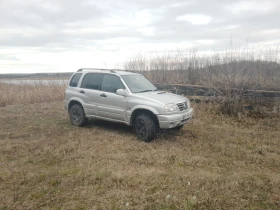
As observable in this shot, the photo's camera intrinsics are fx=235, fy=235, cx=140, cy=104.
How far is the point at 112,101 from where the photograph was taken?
6.51 meters

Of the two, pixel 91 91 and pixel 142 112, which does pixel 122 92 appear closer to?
pixel 142 112

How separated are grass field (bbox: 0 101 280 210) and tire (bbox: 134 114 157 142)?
0.22 meters

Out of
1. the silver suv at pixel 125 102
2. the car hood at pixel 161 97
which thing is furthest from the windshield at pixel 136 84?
the car hood at pixel 161 97

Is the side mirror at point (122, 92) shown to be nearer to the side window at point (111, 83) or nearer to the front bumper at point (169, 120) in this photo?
the side window at point (111, 83)

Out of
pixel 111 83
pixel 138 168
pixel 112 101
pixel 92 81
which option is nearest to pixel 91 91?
pixel 92 81

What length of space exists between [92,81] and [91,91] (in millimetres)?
330

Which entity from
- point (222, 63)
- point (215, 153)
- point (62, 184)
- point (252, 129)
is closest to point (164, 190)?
point (62, 184)

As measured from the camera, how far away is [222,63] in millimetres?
12633

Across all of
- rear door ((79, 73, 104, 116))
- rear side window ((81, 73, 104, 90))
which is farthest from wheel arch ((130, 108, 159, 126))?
rear side window ((81, 73, 104, 90))

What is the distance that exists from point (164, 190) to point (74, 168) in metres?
1.83

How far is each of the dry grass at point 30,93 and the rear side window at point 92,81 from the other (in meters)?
8.45

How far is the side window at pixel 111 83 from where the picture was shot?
21.5 feet

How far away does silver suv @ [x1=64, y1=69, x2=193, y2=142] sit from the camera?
5781 millimetres

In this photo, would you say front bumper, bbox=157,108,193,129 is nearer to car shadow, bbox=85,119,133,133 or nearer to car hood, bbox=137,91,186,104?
car hood, bbox=137,91,186,104
